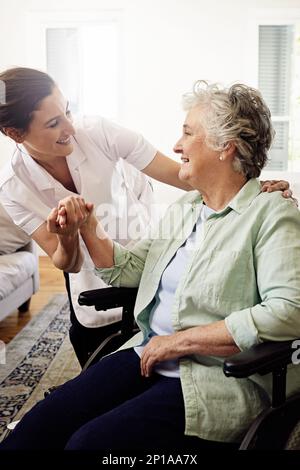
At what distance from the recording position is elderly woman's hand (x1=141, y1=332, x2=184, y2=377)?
133cm

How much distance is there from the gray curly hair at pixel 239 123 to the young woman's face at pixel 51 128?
1.50 feet

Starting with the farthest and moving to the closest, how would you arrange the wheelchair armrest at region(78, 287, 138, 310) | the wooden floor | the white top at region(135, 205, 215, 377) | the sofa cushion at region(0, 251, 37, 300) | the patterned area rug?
the wooden floor → the sofa cushion at region(0, 251, 37, 300) → the patterned area rug → the wheelchair armrest at region(78, 287, 138, 310) → the white top at region(135, 205, 215, 377)

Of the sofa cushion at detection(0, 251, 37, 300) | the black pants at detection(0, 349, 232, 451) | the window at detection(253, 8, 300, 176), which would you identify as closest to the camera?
the black pants at detection(0, 349, 232, 451)

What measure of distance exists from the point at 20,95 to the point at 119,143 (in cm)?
38

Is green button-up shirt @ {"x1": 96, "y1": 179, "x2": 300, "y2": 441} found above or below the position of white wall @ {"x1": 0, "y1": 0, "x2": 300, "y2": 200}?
below

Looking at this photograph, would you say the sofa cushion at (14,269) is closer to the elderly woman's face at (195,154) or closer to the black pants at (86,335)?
the black pants at (86,335)

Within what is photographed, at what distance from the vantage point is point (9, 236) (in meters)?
3.42

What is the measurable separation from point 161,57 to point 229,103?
11.5ft

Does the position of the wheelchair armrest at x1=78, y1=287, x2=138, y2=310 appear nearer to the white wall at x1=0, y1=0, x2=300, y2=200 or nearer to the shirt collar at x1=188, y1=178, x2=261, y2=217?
the shirt collar at x1=188, y1=178, x2=261, y2=217

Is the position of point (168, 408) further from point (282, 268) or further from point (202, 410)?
point (282, 268)

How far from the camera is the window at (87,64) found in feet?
15.7

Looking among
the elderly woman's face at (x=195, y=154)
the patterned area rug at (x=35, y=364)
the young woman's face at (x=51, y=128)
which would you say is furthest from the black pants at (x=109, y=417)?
the patterned area rug at (x=35, y=364)

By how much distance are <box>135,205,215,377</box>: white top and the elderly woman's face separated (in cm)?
11

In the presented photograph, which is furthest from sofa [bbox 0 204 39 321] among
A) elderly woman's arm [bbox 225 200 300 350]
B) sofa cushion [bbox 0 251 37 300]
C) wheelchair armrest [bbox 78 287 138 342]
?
elderly woman's arm [bbox 225 200 300 350]
